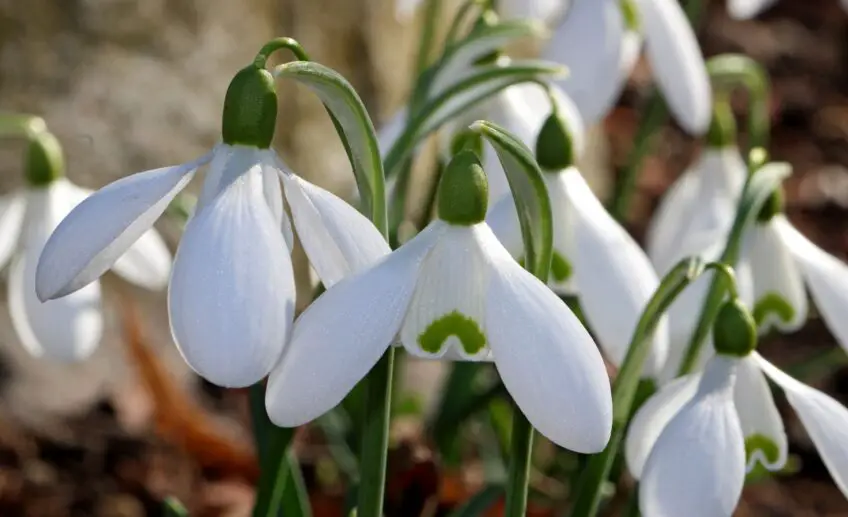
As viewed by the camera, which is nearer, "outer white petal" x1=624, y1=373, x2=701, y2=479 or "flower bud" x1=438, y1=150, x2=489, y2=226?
"flower bud" x1=438, y1=150, x2=489, y2=226

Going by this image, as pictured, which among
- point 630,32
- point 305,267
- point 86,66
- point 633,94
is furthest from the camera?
point 633,94

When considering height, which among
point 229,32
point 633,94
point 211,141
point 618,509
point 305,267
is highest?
point 229,32

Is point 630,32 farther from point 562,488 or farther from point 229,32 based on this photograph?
point 229,32

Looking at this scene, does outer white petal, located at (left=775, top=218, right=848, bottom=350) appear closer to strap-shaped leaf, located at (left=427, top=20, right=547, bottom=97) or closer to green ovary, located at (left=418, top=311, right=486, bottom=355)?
strap-shaped leaf, located at (left=427, top=20, right=547, bottom=97)

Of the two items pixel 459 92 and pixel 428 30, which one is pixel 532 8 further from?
pixel 459 92

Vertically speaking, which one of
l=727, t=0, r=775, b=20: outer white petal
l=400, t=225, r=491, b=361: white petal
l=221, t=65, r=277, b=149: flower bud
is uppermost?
l=221, t=65, r=277, b=149: flower bud

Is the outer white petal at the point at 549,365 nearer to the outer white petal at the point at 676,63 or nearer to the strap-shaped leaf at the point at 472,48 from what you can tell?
the strap-shaped leaf at the point at 472,48

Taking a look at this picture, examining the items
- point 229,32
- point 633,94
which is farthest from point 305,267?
point 633,94

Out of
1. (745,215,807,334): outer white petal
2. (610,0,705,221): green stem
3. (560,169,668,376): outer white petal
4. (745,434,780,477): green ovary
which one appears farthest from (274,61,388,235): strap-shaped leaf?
(610,0,705,221): green stem
